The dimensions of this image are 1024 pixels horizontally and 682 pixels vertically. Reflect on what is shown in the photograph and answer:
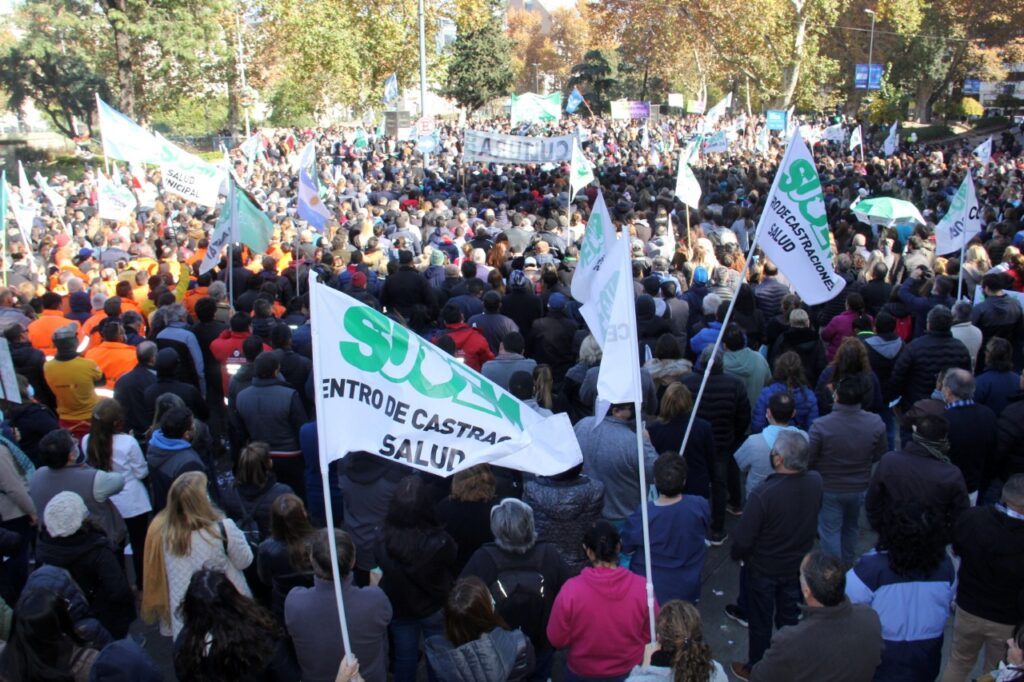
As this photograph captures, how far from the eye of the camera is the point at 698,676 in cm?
332

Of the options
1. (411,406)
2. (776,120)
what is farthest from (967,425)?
(776,120)

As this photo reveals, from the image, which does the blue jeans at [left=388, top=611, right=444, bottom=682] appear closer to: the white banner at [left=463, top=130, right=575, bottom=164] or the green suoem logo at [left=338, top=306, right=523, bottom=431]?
the green suoem logo at [left=338, top=306, right=523, bottom=431]

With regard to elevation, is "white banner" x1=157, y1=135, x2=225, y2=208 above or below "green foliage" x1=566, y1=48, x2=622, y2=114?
above

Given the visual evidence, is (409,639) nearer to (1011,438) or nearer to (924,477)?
(924,477)

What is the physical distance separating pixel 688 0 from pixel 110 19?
3010 cm

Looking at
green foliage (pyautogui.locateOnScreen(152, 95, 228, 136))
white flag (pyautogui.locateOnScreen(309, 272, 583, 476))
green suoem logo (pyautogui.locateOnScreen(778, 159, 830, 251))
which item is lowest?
green foliage (pyautogui.locateOnScreen(152, 95, 228, 136))

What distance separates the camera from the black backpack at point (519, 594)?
13.5 feet

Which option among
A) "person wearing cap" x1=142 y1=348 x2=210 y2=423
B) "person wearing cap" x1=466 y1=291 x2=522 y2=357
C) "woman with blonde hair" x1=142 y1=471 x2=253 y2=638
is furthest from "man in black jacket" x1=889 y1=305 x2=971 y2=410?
"person wearing cap" x1=142 y1=348 x2=210 y2=423

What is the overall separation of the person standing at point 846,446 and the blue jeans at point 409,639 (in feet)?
8.19

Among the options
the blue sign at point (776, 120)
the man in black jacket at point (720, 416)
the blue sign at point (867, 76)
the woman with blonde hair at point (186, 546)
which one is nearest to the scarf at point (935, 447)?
the man in black jacket at point (720, 416)

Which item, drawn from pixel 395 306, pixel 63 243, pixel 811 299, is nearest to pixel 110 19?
pixel 63 243

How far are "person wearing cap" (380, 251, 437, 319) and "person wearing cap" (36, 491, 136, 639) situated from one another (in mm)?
5258

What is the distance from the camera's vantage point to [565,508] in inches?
187

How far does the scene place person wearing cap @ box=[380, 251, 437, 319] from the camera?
9555mm
